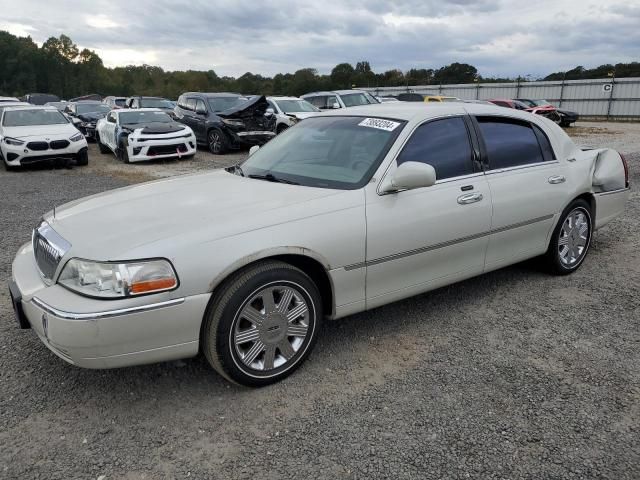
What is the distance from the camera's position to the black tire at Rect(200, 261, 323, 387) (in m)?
2.75

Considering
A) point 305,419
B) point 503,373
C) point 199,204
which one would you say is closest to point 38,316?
point 199,204

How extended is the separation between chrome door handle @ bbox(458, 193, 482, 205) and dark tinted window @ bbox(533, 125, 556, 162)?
1.08 meters

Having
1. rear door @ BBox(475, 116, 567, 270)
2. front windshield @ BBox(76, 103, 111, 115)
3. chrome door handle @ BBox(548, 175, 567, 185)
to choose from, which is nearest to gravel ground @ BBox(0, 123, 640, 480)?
Result: rear door @ BBox(475, 116, 567, 270)

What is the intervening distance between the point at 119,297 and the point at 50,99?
36059 millimetres

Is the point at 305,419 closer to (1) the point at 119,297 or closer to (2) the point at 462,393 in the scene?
(2) the point at 462,393

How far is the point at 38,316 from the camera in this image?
8.83 feet

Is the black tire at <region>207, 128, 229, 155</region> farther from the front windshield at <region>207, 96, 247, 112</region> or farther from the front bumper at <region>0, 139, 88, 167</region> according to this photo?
the front bumper at <region>0, 139, 88, 167</region>

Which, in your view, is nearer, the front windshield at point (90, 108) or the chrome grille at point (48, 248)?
the chrome grille at point (48, 248)

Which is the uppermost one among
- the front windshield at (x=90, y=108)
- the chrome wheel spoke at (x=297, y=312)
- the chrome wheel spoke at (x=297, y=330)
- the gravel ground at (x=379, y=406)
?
the front windshield at (x=90, y=108)

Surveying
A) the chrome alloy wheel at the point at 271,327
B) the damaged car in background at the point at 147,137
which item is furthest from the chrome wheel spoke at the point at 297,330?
the damaged car in background at the point at 147,137

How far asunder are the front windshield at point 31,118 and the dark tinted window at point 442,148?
38.3ft

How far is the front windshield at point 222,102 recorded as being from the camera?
15492 mm

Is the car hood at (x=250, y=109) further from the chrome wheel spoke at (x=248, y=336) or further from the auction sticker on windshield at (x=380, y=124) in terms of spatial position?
the chrome wheel spoke at (x=248, y=336)

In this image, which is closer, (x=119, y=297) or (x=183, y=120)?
(x=119, y=297)
